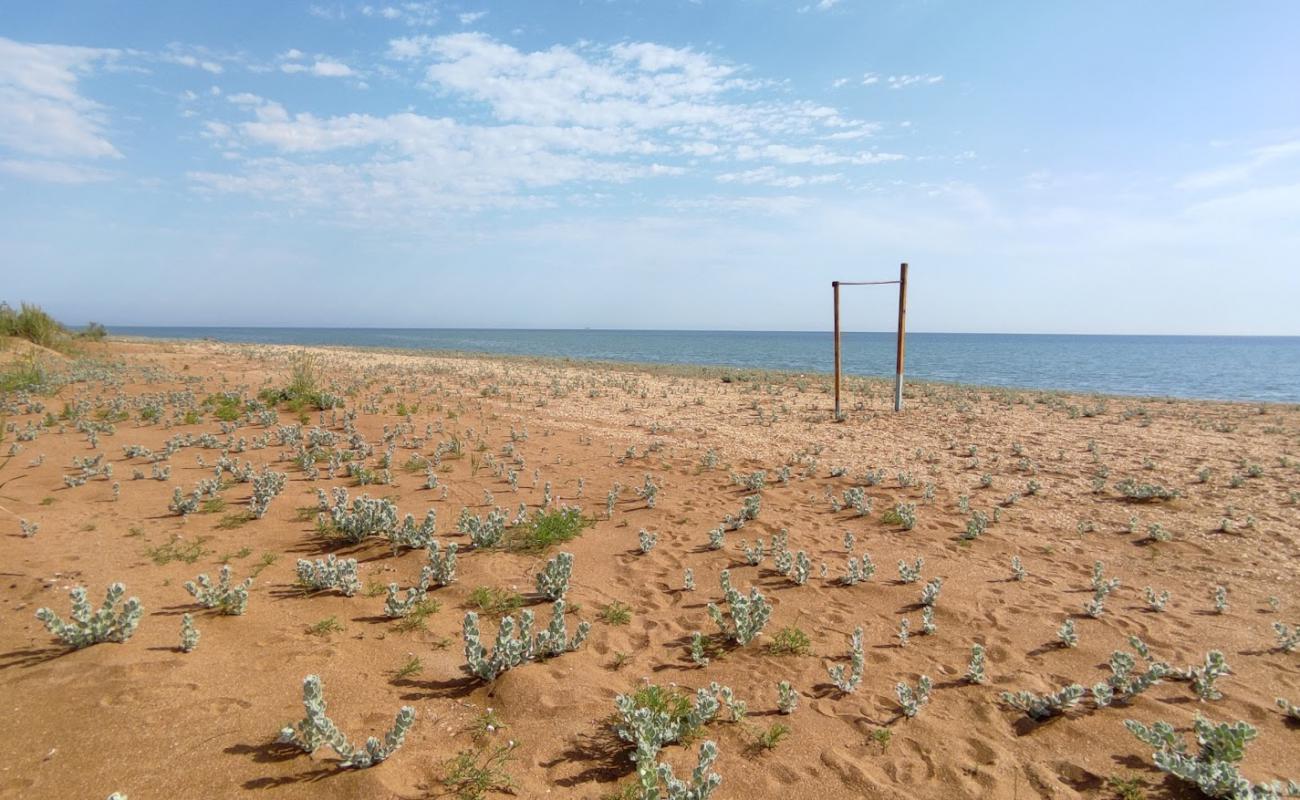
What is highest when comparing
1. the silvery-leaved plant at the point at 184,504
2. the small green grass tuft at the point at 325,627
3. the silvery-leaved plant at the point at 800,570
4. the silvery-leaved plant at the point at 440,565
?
the silvery-leaved plant at the point at 184,504

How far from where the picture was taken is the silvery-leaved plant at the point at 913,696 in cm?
365

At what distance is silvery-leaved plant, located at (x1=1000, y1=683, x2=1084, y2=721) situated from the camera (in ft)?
12.0

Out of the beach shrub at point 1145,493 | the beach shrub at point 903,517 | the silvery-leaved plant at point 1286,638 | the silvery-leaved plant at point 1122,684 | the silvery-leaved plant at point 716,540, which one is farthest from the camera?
the beach shrub at point 1145,493

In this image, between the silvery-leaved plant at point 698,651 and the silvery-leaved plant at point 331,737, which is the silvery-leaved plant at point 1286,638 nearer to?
the silvery-leaved plant at point 698,651

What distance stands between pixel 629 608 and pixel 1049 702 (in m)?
2.96

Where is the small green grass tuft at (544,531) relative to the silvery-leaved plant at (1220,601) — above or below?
above

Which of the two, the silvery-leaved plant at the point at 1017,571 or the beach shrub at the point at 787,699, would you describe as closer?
the beach shrub at the point at 787,699

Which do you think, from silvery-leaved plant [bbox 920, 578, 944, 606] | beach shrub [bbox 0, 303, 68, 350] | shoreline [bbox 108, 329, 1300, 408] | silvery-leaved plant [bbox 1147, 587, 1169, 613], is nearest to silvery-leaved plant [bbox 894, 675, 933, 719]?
silvery-leaved plant [bbox 920, 578, 944, 606]

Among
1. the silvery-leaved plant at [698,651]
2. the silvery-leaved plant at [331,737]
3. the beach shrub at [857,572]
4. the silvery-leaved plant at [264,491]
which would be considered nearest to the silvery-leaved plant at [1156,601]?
the beach shrub at [857,572]

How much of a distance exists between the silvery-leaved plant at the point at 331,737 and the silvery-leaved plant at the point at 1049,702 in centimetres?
371

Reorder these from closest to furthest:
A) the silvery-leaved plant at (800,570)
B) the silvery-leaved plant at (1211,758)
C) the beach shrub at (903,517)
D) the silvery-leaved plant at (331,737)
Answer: the silvery-leaved plant at (331,737) → the silvery-leaved plant at (1211,758) → the silvery-leaved plant at (800,570) → the beach shrub at (903,517)

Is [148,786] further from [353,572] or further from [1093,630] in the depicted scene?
[1093,630]

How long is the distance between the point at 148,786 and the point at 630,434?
9.64m

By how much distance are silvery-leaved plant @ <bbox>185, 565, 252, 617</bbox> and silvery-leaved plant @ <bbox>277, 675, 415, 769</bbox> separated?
1.60 meters
